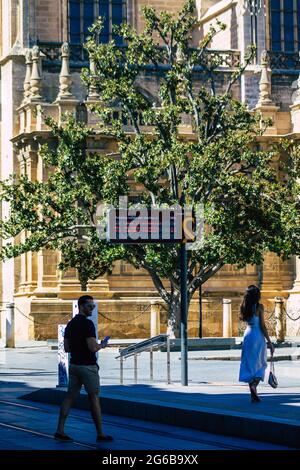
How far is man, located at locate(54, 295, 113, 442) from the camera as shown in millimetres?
16844

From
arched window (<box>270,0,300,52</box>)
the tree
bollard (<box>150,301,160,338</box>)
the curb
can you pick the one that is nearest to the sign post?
the curb

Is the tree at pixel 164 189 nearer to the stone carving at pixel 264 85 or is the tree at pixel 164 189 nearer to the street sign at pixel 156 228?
the stone carving at pixel 264 85

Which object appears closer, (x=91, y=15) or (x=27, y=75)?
(x=27, y=75)

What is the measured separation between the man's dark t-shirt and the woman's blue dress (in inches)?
182

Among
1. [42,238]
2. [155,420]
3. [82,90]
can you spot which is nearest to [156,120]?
[42,238]

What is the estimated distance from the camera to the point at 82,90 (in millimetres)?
52438

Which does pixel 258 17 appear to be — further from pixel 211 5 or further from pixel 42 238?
pixel 42 238

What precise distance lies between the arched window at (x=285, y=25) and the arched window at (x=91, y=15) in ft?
18.5

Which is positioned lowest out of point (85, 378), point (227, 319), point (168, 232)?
point (85, 378)

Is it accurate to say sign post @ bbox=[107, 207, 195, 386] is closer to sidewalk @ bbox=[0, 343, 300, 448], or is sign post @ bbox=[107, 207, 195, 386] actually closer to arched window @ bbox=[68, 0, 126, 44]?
sidewalk @ bbox=[0, 343, 300, 448]

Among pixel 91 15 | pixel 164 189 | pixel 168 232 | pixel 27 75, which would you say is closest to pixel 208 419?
pixel 168 232

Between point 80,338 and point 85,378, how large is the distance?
47 cm

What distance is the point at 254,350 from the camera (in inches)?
835

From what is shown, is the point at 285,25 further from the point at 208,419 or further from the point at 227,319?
the point at 208,419
